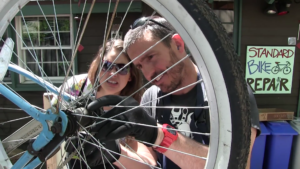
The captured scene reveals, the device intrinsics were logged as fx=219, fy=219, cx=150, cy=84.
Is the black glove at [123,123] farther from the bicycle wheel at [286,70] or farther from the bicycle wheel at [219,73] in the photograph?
the bicycle wheel at [286,70]

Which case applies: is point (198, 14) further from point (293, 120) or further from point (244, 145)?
point (293, 120)

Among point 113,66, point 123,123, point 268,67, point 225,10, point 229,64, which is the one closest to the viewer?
point 229,64

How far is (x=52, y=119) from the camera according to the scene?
0.77 meters

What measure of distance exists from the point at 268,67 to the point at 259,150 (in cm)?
132

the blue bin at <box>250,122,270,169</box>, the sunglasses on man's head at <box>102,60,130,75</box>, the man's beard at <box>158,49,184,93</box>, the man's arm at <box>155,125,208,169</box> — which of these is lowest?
the blue bin at <box>250,122,270,169</box>

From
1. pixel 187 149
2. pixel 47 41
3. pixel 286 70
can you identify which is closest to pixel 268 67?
pixel 286 70

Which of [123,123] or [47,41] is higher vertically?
[47,41]

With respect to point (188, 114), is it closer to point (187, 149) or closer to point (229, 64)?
point (187, 149)

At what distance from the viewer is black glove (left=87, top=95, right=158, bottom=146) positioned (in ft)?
2.60

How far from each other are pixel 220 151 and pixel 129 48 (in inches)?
27.9

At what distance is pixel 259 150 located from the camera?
2.81 metres

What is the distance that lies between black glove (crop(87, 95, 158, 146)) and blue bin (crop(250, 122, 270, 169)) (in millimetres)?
2388

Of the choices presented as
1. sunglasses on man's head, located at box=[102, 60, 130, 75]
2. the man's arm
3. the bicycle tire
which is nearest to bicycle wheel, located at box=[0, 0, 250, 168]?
the bicycle tire

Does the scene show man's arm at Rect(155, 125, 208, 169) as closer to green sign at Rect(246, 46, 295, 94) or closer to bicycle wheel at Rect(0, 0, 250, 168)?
bicycle wheel at Rect(0, 0, 250, 168)
